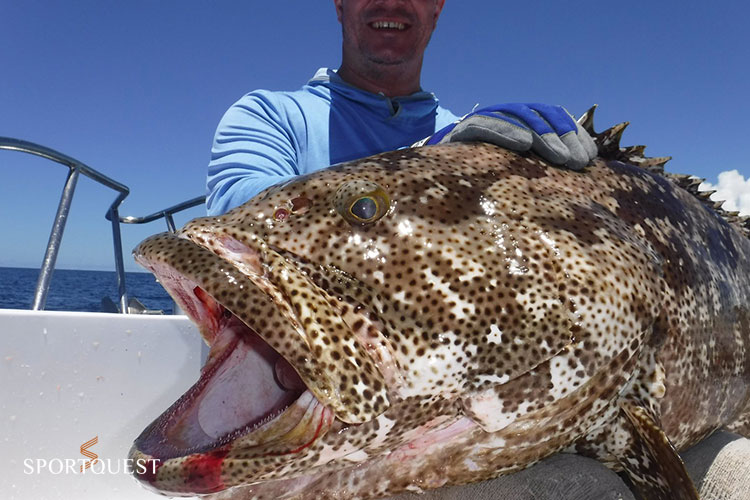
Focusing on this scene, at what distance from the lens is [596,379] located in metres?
1.73

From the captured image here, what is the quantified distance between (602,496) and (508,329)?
2.21ft

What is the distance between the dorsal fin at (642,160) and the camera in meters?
2.53

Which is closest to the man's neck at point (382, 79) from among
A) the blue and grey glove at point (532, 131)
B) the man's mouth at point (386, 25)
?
the man's mouth at point (386, 25)

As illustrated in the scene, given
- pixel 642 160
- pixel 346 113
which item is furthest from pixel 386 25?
pixel 642 160

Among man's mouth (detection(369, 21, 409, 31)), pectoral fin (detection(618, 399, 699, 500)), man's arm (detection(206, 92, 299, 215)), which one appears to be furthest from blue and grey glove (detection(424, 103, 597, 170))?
man's mouth (detection(369, 21, 409, 31))

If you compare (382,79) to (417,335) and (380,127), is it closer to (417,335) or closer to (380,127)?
(380,127)

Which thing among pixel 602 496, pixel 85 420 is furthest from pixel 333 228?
pixel 85 420

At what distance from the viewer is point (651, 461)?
6.03ft

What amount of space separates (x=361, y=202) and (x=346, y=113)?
2554mm

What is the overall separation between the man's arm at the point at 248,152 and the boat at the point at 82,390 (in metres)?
1.02

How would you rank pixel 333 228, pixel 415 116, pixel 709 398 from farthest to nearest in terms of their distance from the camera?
pixel 415 116, pixel 709 398, pixel 333 228

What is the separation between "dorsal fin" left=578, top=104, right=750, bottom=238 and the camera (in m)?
2.53

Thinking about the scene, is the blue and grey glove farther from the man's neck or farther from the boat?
the boat

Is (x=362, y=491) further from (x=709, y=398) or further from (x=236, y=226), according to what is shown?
(x=709, y=398)
